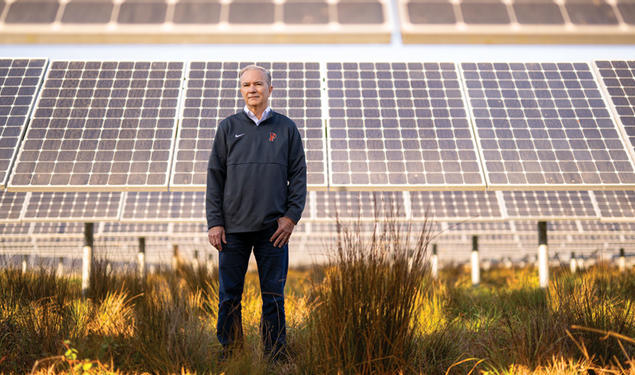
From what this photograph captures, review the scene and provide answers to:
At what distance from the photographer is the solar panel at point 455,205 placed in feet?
42.9

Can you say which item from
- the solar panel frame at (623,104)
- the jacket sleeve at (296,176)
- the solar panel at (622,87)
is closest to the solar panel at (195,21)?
the jacket sleeve at (296,176)

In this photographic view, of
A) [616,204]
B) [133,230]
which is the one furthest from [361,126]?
[133,230]

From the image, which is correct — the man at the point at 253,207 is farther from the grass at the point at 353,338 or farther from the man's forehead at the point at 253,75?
the grass at the point at 353,338

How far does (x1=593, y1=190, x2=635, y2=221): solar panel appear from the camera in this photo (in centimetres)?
1236

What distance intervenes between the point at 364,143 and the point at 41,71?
573 cm

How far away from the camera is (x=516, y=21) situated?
264 cm

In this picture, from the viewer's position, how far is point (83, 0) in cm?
275

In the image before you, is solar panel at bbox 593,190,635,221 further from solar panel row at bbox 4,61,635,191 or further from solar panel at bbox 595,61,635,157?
solar panel row at bbox 4,61,635,191

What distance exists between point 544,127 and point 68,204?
10463mm

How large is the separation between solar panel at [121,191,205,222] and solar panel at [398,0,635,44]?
969 cm

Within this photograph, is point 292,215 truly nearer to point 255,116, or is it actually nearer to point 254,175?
point 254,175

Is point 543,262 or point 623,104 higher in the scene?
point 623,104

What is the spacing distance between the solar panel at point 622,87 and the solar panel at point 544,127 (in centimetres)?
19

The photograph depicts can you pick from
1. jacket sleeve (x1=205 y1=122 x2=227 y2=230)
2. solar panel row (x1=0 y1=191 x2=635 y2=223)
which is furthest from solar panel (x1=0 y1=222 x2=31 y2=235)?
jacket sleeve (x1=205 y1=122 x2=227 y2=230)
